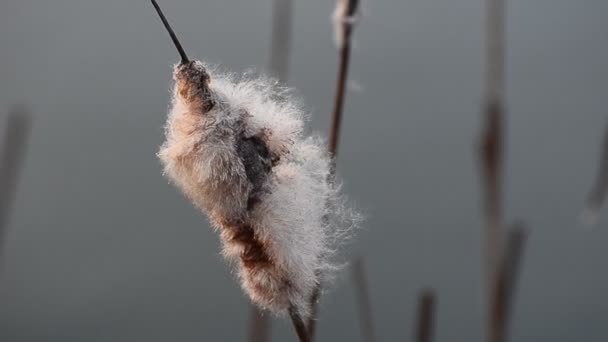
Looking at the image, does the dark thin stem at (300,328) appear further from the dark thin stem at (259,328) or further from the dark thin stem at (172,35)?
the dark thin stem at (259,328)

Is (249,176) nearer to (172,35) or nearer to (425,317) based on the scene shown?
(172,35)

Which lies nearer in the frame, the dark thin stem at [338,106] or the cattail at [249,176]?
the cattail at [249,176]

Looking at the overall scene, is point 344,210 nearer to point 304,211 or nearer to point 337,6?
point 304,211

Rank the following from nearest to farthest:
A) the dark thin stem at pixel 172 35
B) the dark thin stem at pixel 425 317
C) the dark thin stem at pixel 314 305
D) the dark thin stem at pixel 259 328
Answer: the dark thin stem at pixel 172 35 → the dark thin stem at pixel 314 305 → the dark thin stem at pixel 425 317 → the dark thin stem at pixel 259 328

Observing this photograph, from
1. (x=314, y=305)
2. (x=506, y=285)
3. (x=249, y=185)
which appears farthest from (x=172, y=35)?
(x=506, y=285)

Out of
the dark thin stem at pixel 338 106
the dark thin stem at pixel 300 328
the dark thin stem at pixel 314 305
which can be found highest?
the dark thin stem at pixel 338 106

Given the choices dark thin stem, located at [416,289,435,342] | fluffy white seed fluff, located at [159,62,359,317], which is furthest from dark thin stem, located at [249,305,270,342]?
fluffy white seed fluff, located at [159,62,359,317]

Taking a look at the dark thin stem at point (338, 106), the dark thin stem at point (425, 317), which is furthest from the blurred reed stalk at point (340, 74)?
the dark thin stem at point (425, 317)
